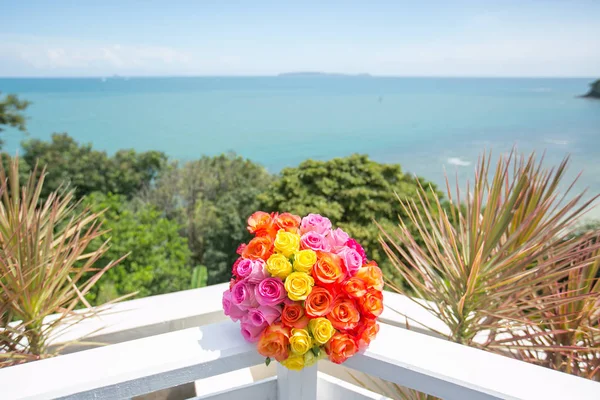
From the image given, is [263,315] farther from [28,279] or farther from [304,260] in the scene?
[28,279]

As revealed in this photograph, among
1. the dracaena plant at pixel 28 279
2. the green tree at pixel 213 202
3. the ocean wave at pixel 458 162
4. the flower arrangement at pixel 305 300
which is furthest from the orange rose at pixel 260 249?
the ocean wave at pixel 458 162

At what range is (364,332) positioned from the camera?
2.91ft

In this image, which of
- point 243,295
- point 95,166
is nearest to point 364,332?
point 243,295

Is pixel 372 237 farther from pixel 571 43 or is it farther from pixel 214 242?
pixel 571 43

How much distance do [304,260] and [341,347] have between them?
0.64 ft

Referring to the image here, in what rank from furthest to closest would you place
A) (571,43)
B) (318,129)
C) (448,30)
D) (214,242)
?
1. (318,129)
2. (448,30)
3. (571,43)
4. (214,242)

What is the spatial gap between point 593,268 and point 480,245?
40cm

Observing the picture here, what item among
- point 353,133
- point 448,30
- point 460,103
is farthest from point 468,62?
point 353,133

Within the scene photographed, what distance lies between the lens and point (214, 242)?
380 inches

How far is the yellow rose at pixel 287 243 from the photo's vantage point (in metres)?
0.92

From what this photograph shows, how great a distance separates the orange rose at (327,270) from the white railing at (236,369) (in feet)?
0.57

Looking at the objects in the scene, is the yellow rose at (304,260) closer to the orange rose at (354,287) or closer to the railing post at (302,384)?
the orange rose at (354,287)

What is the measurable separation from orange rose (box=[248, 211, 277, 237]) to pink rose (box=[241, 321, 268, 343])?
0.22 meters

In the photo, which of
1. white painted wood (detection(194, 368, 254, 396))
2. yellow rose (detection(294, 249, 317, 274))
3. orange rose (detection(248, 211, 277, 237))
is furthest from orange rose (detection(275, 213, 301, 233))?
white painted wood (detection(194, 368, 254, 396))
